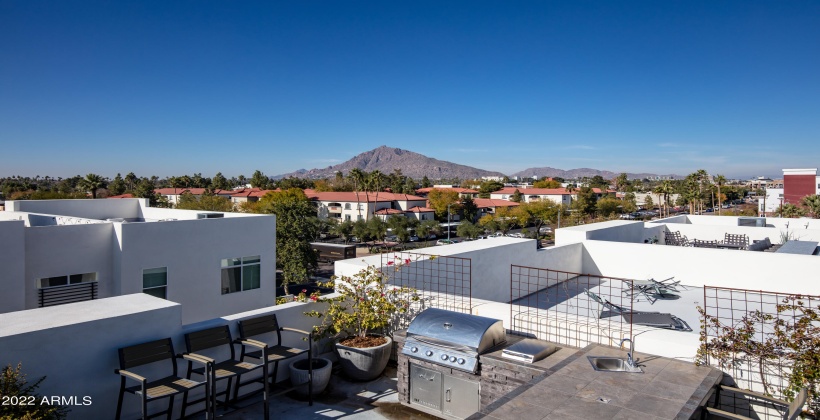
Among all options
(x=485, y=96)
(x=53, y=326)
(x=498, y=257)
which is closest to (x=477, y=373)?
(x=53, y=326)

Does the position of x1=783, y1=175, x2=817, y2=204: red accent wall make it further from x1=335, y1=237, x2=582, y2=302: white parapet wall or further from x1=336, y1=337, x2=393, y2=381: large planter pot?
x1=336, y1=337, x2=393, y2=381: large planter pot

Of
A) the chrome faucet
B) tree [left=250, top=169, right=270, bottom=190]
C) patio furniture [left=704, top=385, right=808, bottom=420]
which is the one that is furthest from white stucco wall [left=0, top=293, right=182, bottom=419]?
tree [left=250, top=169, right=270, bottom=190]

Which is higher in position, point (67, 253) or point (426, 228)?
point (67, 253)

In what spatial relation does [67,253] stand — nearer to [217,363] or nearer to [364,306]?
[217,363]

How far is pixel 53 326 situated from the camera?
4215 mm

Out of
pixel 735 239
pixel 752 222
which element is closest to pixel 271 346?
pixel 735 239

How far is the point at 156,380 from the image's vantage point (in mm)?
4809

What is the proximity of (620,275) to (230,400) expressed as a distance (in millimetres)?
10371

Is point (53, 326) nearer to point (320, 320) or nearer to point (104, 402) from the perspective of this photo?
point (104, 402)

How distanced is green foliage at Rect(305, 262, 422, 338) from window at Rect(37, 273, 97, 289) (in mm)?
7200

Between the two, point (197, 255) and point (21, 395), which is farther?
point (197, 255)

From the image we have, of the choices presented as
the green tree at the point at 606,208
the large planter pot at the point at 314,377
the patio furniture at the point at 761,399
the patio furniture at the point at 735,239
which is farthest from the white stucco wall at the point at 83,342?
the green tree at the point at 606,208

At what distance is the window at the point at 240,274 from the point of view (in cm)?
1230

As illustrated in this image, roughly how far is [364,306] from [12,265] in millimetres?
8106
